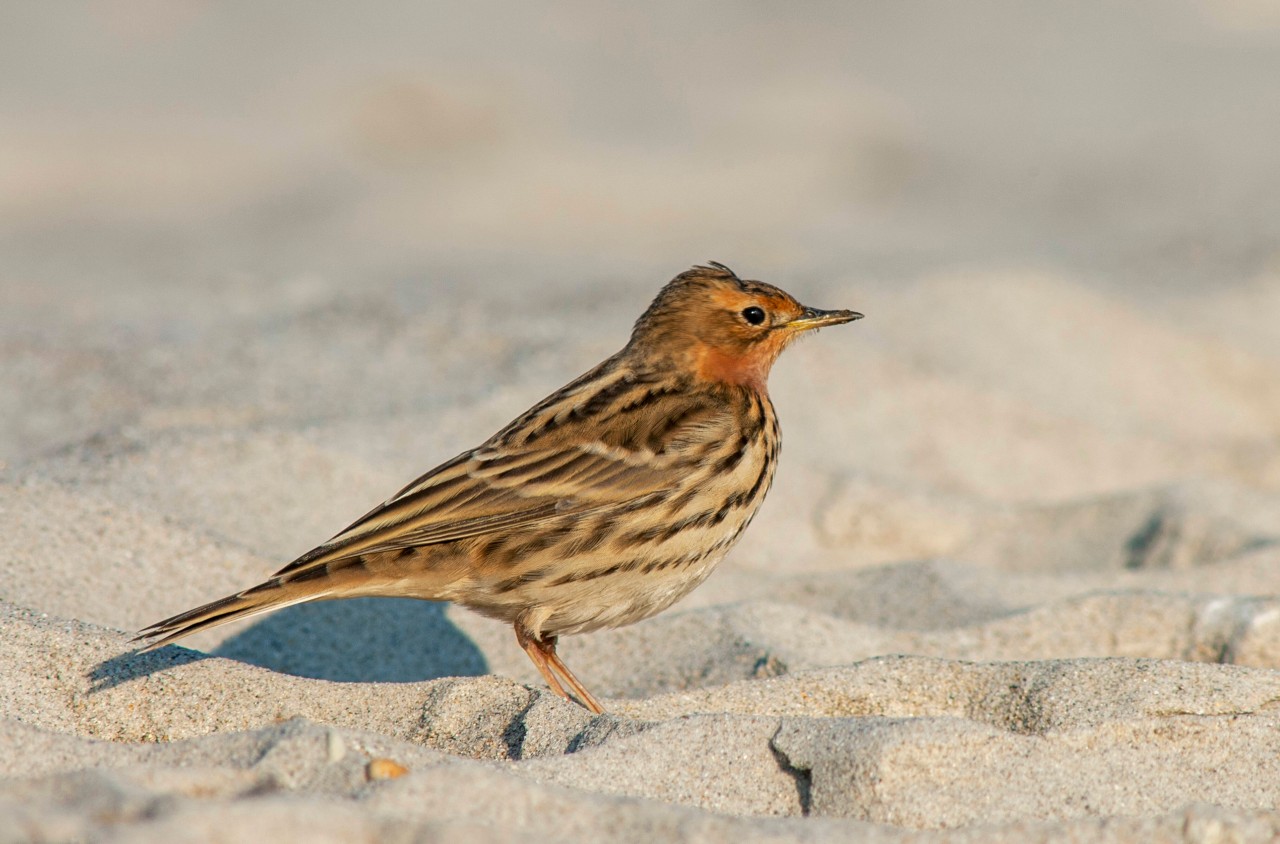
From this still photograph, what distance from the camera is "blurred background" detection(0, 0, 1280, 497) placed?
28.7 ft

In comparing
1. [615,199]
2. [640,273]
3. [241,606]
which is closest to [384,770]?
[241,606]

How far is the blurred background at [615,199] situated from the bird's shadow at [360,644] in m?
1.61

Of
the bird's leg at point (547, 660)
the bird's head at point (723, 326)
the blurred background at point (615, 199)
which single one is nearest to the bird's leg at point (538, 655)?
the bird's leg at point (547, 660)

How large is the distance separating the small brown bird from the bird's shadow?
658 mm

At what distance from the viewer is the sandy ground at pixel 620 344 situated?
141 inches

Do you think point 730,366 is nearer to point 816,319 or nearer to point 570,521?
point 816,319

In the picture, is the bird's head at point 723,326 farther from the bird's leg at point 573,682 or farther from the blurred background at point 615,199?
the blurred background at point 615,199

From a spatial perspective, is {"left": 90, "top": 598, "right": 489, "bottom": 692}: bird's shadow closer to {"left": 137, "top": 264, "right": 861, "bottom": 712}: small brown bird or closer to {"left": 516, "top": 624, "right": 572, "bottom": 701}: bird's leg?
{"left": 516, "top": 624, "right": 572, "bottom": 701}: bird's leg

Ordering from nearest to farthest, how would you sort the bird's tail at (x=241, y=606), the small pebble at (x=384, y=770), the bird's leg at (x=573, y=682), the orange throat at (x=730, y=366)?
1. the small pebble at (x=384, y=770)
2. the bird's tail at (x=241, y=606)
3. the bird's leg at (x=573, y=682)
4. the orange throat at (x=730, y=366)

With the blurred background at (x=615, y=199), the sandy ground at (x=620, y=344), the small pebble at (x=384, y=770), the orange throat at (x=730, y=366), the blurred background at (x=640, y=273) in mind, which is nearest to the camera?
the small pebble at (x=384, y=770)

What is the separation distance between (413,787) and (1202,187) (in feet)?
45.7

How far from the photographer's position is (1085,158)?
17109mm

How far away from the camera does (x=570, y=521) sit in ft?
15.8

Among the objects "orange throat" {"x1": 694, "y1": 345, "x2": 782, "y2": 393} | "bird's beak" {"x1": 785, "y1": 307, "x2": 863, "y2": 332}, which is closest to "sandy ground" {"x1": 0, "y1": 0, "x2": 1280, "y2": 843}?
"orange throat" {"x1": 694, "y1": 345, "x2": 782, "y2": 393}
